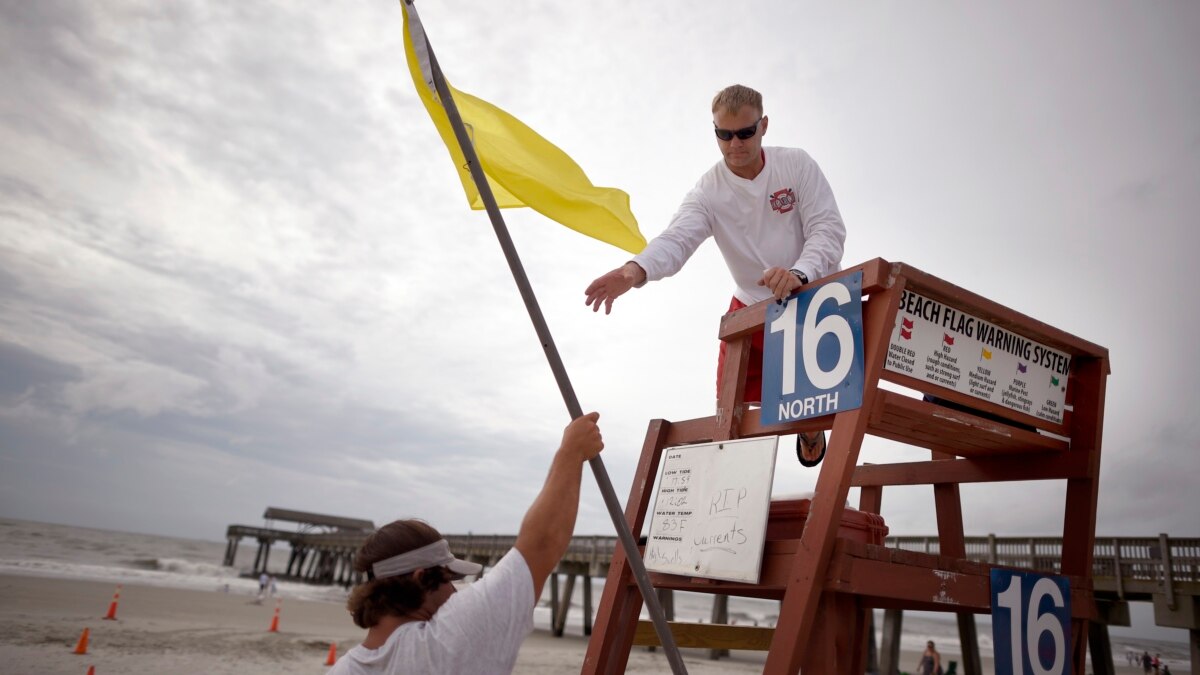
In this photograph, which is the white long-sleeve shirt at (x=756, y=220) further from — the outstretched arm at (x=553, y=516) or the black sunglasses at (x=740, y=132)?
the outstretched arm at (x=553, y=516)

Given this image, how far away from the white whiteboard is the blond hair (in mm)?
1554

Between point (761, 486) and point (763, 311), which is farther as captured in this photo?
point (763, 311)

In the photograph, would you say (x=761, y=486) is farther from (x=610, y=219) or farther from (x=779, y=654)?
(x=610, y=219)

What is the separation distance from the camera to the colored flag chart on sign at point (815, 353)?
8.83ft

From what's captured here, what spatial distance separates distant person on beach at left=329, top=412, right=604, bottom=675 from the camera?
198 cm

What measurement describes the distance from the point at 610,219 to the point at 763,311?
1.07m

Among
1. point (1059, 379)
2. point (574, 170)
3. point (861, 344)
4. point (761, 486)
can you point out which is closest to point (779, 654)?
point (761, 486)

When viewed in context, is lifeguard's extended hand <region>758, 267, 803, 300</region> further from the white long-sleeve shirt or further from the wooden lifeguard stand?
the white long-sleeve shirt

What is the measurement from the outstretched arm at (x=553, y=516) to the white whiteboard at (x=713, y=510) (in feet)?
2.77

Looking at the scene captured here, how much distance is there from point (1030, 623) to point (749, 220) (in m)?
2.15

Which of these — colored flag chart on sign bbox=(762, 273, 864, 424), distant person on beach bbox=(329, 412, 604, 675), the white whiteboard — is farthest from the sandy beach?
colored flag chart on sign bbox=(762, 273, 864, 424)

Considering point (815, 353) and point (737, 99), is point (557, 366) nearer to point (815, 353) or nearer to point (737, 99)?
point (815, 353)

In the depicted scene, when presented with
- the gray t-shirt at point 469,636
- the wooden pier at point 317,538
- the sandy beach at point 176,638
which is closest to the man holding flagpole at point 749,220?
the gray t-shirt at point 469,636

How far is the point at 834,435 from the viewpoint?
2.66 meters
